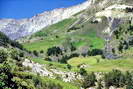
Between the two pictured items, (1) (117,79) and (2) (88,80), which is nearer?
(2) (88,80)

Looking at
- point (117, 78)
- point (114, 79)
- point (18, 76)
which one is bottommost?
point (114, 79)

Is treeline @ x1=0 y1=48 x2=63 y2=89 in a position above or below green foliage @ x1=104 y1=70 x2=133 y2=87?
above

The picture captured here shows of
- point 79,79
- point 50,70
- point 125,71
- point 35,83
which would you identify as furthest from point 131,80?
point 35,83

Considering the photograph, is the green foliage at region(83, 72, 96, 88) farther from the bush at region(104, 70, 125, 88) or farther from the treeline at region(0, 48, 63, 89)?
the treeline at region(0, 48, 63, 89)

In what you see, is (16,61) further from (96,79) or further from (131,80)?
(131,80)

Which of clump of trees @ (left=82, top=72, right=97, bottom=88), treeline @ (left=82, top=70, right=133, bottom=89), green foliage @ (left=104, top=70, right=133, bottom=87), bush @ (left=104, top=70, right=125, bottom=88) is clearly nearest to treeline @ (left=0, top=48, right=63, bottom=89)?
clump of trees @ (left=82, top=72, right=97, bottom=88)

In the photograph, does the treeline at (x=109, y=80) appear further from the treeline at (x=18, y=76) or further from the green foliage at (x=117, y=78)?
the treeline at (x=18, y=76)

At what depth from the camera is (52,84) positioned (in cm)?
14938

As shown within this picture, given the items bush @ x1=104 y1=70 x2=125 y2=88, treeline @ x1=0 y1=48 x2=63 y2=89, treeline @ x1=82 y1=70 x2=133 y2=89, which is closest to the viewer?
treeline @ x1=0 y1=48 x2=63 y2=89

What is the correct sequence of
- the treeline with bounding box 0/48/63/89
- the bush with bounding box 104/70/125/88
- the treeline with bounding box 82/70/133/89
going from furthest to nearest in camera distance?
the bush with bounding box 104/70/125/88 < the treeline with bounding box 82/70/133/89 < the treeline with bounding box 0/48/63/89

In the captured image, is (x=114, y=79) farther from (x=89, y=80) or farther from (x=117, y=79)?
(x=89, y=80)

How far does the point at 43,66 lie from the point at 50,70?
7.43 meters

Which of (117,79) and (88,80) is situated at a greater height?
(88,80)

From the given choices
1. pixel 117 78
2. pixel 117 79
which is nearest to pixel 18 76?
pixel 117 78
